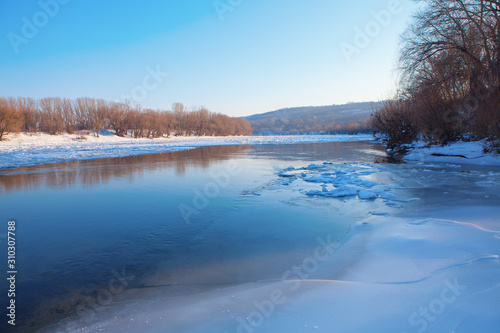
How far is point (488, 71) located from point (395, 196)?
505 inches

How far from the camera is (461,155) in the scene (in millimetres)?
13562

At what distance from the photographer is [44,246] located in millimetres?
3951

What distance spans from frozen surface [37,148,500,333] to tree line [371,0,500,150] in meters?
12.1

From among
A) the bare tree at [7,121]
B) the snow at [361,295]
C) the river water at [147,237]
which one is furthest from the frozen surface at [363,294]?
the bare tree at [7,121]

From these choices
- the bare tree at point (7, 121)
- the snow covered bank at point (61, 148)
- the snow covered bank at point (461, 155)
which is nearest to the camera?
the snow covered bank at point (461, 155)

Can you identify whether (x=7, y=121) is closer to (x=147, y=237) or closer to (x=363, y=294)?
(x=147, y=237)

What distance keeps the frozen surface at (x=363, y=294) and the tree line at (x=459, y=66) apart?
39.8 feet

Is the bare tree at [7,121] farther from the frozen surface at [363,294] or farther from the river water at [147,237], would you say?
the frozen surface at [363,294]

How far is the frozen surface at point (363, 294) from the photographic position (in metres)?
2.03

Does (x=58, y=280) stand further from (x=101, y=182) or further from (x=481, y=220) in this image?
(x=101, y=182)

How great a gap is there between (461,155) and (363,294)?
1470 centimetres

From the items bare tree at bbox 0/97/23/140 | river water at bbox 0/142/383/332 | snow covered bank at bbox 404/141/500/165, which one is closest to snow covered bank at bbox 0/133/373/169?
bare tree at bbox 0/97/23/140

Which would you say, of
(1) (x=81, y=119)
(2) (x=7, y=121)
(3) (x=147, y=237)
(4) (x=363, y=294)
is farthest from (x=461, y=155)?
(1) (x=81, y=119)

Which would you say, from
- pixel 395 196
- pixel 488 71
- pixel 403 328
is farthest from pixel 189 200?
pixel 488 71
